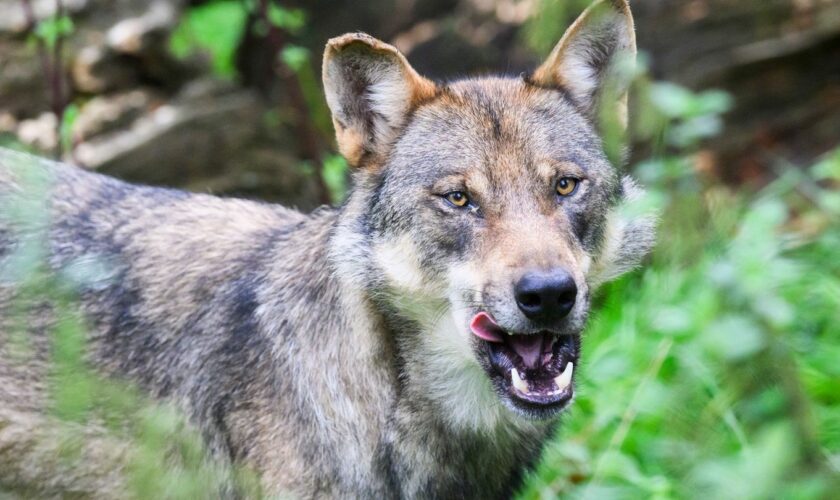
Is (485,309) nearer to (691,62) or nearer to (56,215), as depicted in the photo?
(56,215)

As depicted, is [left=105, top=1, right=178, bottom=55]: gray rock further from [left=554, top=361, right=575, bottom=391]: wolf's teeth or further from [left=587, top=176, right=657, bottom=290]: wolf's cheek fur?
[left=554, top=361, right=575, bottom=391]: wolf's teeth

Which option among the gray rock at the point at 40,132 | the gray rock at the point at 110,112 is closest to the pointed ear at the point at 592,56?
the gray rock at the point at 40,132

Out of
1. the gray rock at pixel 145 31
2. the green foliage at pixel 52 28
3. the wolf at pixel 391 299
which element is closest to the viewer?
the wolf at pixel 391 299

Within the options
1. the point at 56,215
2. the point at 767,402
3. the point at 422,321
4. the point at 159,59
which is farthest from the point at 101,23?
the point at 767,402

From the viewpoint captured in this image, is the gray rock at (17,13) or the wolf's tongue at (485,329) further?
the gray rock at (17,13)

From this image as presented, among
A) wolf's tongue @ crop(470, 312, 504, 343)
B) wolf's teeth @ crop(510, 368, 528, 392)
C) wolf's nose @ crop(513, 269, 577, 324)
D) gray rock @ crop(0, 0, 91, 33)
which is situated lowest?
wolf's teeth @ crop(510, 368, 528, 392)

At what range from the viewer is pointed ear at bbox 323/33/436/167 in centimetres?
388

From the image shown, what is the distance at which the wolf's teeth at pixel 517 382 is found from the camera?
3.47 m

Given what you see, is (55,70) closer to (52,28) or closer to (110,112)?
(52,28)

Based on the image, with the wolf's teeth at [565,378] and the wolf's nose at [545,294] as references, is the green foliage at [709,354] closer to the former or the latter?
the wolf's teeth at [565,378]

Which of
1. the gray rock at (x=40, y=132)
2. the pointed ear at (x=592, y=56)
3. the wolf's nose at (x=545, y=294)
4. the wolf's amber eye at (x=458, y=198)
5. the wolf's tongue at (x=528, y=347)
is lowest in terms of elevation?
the wolf's tongue at (x=528, y=347)

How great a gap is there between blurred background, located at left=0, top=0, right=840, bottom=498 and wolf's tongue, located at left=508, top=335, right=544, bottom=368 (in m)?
0.27

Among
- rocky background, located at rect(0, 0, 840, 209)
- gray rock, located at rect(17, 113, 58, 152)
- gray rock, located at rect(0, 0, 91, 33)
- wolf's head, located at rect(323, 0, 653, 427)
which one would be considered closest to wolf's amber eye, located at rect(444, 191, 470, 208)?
wolf's head, located at rect(323, 0, 653, 427)

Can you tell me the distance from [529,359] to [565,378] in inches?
5.6
